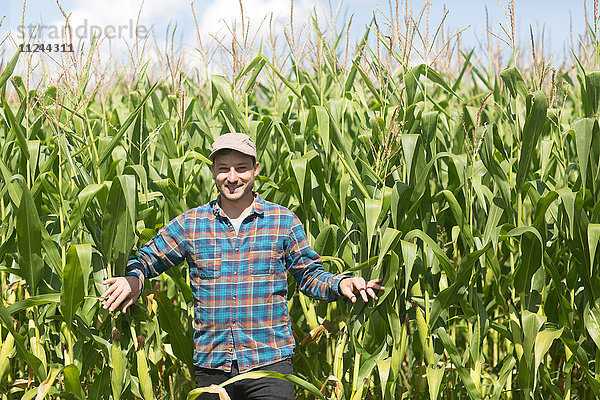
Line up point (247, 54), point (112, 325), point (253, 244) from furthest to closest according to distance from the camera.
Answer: point (247, 54) → point (112, 325) → point (253, 244)

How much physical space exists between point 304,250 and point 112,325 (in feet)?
3.21

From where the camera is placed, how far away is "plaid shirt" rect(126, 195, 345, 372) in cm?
257

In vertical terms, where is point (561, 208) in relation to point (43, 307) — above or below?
above

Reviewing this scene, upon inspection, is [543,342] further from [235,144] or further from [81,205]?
[81,205]

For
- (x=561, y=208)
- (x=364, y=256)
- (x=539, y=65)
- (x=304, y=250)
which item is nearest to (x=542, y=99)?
(x=539, y=65)

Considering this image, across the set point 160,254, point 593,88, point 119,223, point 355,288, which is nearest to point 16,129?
point 119,223

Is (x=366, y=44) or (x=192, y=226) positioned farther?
(x=366, y=44)

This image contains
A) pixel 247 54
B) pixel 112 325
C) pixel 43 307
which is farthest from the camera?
pixel 247 54

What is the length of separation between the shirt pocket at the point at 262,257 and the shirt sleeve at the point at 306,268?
0.10 metres

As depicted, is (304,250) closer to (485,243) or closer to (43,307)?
(485,243)

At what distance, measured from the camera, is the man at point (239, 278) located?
2.55 m

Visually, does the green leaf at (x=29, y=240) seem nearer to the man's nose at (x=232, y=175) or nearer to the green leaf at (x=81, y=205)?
the green leaf at (x=81, y=205)

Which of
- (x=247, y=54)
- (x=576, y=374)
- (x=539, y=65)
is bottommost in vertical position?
(x=576, y=374)

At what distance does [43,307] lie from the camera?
3129 millimetres
